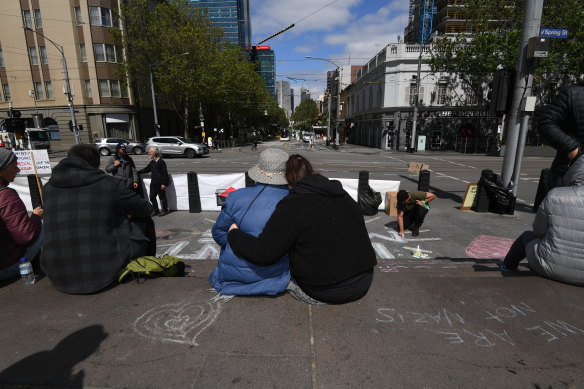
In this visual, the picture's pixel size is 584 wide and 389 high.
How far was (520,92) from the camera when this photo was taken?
7.27 metres

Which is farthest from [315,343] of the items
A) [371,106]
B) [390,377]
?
[371,106]

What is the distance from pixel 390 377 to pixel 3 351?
7.96ft

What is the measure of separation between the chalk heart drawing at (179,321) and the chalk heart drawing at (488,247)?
4.77 metres

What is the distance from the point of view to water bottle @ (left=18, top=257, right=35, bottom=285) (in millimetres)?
2803

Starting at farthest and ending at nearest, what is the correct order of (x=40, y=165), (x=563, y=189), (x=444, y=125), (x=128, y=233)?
1. (x=444, y=125)
2. (x=40, y=165)
3. (x=128, y=233)
4. (x=563, y=189)

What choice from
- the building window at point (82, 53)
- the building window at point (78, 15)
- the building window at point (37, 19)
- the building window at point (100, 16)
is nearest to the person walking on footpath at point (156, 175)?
the building window at point (82, 53)

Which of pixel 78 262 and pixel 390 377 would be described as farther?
pixel 78 262

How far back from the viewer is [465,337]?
2088 mm

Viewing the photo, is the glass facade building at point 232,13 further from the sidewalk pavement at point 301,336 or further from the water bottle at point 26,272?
the sidewalk pavement at point 301,336

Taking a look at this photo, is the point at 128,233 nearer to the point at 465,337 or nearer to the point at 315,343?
the point at 315,343

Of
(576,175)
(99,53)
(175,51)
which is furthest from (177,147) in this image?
(576,175)

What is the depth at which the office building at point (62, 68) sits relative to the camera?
104ft

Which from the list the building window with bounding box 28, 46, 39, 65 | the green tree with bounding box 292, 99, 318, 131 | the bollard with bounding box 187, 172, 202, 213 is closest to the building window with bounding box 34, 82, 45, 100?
the building window with bounding box 28, 46, 39, 65

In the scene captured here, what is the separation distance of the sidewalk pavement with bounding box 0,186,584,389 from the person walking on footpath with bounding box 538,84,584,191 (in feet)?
5.92
